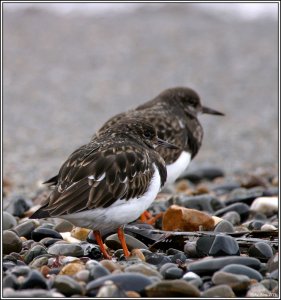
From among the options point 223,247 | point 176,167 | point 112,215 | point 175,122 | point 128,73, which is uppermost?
point 128,73

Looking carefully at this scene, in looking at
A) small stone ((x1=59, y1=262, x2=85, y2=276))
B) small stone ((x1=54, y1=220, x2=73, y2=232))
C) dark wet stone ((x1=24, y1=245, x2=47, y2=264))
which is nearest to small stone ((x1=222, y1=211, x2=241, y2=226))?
small stone ((x1=54, y1=220, x2=73, y2=232))

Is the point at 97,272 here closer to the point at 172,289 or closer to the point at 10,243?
the point at 172,289

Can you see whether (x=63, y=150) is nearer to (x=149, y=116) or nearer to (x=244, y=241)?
(x=149, y=116)

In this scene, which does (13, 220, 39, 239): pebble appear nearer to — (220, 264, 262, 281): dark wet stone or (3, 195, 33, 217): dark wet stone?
(3, 195, 33, 217): dark wet stone

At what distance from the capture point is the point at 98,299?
9.67 ft

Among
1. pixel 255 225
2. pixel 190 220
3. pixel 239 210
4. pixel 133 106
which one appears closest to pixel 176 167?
pixel 239 210

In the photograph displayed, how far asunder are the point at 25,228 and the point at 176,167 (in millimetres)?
1358

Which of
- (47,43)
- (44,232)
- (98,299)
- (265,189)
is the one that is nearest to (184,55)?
(47,43)

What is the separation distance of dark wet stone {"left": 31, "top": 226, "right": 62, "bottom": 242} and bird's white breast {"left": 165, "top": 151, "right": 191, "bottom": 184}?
1115mm

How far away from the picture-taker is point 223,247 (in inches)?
142

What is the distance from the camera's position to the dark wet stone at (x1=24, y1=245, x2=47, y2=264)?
3678 millimetres

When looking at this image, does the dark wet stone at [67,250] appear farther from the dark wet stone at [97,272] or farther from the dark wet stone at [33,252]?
the dark wet stone at [97,272]

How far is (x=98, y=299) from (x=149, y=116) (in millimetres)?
2523

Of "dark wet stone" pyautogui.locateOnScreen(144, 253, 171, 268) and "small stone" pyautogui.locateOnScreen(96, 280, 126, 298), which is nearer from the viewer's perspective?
"small stone" pyautogui.locateOnScreen(96, 280, 126, 298)
